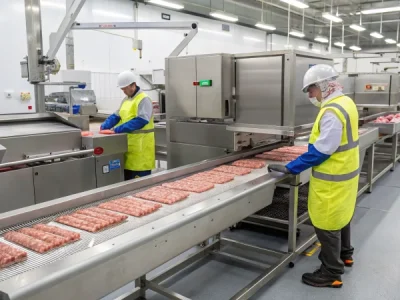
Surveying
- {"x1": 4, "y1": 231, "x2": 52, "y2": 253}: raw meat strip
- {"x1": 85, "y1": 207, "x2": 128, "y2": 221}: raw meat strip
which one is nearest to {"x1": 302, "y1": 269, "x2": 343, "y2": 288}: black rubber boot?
{"x1": 85, "y1": 207, "x2": 128, "y2": 221}: raw meat strip

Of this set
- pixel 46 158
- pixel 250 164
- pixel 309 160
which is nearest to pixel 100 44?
pixel 46 158

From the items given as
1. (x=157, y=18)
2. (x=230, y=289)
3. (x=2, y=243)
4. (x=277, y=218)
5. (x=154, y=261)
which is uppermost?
(x=157, y=18)

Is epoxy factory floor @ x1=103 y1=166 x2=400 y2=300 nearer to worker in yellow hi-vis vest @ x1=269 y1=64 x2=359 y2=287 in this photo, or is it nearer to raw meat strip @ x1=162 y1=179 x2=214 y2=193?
worker in yellow hi-vis vest @ x1=269 y1=64 x2=359 y2=287

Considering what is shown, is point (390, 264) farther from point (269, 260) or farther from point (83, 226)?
point (83, 226)

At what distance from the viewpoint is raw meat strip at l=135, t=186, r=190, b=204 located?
2211 mm

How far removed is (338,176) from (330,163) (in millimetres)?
108

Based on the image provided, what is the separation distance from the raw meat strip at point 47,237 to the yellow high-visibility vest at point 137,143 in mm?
2210

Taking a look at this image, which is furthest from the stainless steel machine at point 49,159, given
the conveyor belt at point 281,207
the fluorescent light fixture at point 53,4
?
the fluorescent light fixture at point 53,4

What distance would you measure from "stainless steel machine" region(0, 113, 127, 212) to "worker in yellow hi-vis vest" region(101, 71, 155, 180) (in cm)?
22

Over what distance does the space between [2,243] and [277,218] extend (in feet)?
8.73

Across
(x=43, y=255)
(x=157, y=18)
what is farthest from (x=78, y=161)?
(x=157, y=18)

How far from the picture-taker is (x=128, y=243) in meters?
1.57

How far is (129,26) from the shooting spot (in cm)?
379

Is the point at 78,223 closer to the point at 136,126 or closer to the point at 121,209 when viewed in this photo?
the point at 121,209
